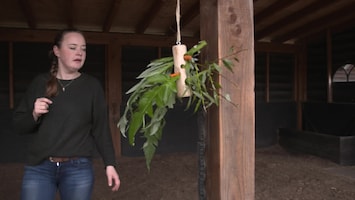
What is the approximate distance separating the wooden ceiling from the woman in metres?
2.93

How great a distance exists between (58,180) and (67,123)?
0.78ft

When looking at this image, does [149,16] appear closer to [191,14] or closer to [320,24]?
[191,14]

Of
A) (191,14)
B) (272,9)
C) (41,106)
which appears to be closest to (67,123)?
(41,106)

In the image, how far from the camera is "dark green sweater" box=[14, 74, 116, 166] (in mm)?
1378

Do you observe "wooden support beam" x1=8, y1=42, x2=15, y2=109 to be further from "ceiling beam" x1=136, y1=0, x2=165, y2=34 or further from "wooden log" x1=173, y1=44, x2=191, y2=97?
"wooden log" x1=173, y1=44, x2=191, y2=97

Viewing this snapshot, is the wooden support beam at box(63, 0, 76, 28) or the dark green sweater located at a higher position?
the wooden support beam at box(63, 0, 76, 28)

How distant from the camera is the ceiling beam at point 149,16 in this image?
171 inches

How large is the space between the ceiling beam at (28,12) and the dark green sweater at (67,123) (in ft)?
9.77

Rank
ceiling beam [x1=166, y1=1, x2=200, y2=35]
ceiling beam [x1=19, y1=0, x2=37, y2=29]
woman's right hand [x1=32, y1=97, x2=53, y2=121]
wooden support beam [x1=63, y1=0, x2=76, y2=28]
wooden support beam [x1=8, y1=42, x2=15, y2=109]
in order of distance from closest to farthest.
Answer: woman's right hand [x1=32, y1=97, x2=53, y2=121] → ceiling beam [x1=19, y1=0, x2=37, y2=29] → wooden support beam [x1=63, y1=0, x2=76, y2=28] → ceiling beam [x1=166, y1=1, x2=200, y2=35] → wooden support beam [x1=8, y1=42, x2=15, y2=109]

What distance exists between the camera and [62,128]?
1391mm

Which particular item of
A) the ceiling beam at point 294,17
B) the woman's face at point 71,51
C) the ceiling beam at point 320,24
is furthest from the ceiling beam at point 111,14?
the ceiling beam at point 320,24

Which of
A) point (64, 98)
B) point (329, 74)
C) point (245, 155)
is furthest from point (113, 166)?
point (329, 74)

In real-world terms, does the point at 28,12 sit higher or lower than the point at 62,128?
higher

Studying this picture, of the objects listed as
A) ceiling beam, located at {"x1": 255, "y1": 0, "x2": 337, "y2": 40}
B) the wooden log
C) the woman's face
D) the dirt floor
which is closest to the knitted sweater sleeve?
the woman's face
